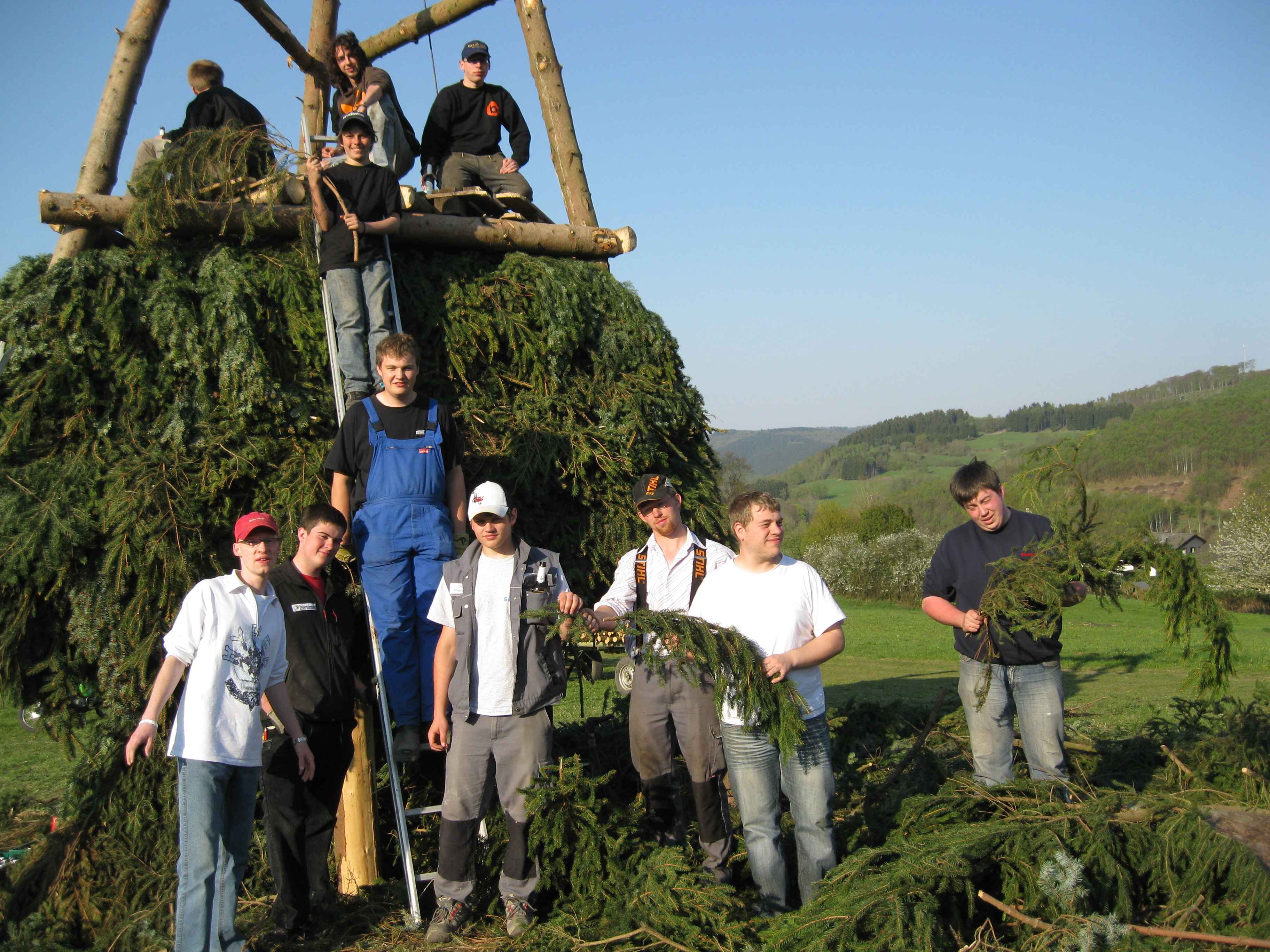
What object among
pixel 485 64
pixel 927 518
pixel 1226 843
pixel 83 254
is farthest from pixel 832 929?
pixel 927 518

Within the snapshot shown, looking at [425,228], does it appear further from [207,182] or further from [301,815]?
[301,815]

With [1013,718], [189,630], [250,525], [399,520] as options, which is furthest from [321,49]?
[1013,718]

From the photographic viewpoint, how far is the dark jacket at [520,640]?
4.73 metres

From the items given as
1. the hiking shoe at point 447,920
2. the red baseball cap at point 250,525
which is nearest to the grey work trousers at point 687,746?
the hiking shoe at point 447,920

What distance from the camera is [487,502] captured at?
15.4ft

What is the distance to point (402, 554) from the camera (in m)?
5.22

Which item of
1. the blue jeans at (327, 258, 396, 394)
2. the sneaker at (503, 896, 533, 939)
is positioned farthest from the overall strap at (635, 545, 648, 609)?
the blue jeans at (327, 258, 396, 394)

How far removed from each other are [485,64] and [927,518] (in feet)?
223

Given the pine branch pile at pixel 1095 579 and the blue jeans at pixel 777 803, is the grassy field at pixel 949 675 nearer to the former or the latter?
Result: the pine branch pile at pixel 1095 579

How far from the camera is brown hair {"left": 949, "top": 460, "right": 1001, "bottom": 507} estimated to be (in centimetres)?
510

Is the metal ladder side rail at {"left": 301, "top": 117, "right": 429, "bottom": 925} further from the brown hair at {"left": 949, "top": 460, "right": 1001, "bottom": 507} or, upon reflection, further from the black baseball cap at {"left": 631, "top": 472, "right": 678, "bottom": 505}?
the brown hair at {"left": 949, "top": 460, "right": 1001, "bottom": 507}

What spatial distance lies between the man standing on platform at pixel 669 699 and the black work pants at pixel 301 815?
1614mm

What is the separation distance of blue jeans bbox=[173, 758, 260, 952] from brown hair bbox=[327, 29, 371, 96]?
222 inches

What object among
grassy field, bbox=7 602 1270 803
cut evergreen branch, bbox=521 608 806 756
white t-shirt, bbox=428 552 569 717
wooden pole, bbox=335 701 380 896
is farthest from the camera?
grassy field, bbox=7 602 1270 803
